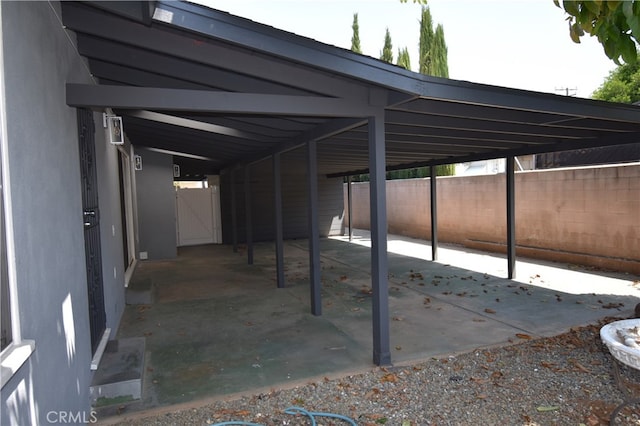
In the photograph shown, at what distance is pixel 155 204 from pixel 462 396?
915 cm

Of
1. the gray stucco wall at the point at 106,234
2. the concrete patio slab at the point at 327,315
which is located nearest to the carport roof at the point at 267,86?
the gray stucco wall at the point at 106,234

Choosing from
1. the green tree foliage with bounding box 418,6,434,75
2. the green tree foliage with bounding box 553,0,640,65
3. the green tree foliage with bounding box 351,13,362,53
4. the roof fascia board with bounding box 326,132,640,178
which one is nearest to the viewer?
the green tree foliage with bounding box 553,0,640,65

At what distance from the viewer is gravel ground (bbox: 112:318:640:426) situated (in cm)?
303

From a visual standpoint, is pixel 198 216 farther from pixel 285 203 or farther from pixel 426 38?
pixel 426 38

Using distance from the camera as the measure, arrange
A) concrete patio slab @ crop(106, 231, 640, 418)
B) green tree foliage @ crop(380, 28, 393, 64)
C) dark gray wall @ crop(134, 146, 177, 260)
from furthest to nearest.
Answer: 1. green tree foliage @ crop(380, 28, 393, 64)
2. dark gray wall @ crop(134, 146, 177, 260)
3. concrete patio slab @ crop(106, 231, 640, 418)

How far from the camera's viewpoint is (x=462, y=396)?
3.32 meters

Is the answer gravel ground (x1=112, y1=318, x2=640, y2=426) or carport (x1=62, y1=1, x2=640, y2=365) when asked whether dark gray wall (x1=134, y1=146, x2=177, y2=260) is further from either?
gravel ground (x1=112, y1=318, x2=640, y2=426)

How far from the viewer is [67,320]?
265cm

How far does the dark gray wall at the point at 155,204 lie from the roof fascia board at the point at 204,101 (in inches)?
307

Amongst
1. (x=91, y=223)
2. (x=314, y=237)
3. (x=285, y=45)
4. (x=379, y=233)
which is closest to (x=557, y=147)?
(x=314, y=237)

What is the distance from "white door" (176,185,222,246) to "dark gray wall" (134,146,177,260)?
2.83 metres

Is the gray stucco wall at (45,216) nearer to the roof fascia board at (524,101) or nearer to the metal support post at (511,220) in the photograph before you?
the roof fascia board at (524,101)

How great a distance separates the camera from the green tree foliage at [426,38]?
21.3 meters

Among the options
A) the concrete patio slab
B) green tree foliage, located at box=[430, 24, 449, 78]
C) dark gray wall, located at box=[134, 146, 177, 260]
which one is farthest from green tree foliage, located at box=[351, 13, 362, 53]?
the concrete patio slab
